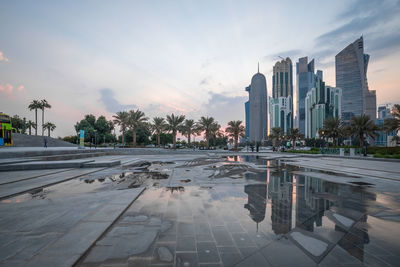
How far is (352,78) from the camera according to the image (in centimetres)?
17412

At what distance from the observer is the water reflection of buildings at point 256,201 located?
4.34m

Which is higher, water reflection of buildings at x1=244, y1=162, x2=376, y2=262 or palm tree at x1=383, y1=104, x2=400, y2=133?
palm tree at x1=383, y1=104, x2=400, y2=133

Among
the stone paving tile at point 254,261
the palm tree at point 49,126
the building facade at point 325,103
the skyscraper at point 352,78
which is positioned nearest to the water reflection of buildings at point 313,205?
the stone paving tile at point 254,261

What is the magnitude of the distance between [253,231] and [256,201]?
6.57ft

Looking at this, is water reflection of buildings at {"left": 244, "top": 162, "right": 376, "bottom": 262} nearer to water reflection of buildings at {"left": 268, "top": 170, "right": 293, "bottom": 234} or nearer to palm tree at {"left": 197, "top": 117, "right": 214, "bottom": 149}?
water reflection of buildings at {"left": 268, "top": 170, "right": 293, "bottom": 234}

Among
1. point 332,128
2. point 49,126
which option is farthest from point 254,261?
point 49,126

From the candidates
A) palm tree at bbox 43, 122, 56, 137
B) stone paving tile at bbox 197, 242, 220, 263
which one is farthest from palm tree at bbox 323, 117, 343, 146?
palm tree at bbox 43, 122, 56, 137

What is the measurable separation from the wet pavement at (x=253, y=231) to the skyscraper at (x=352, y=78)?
20970 cm

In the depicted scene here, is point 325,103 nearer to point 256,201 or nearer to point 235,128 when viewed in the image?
point 235,128

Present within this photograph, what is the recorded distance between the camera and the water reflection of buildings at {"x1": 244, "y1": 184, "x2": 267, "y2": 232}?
4340 mm

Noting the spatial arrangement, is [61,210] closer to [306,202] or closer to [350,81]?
[306,202]

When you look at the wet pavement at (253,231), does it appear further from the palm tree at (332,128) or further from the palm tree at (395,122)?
the palm tree at (332,128)

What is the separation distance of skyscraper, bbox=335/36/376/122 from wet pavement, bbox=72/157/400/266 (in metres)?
210

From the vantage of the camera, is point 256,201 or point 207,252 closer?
point 207,252
